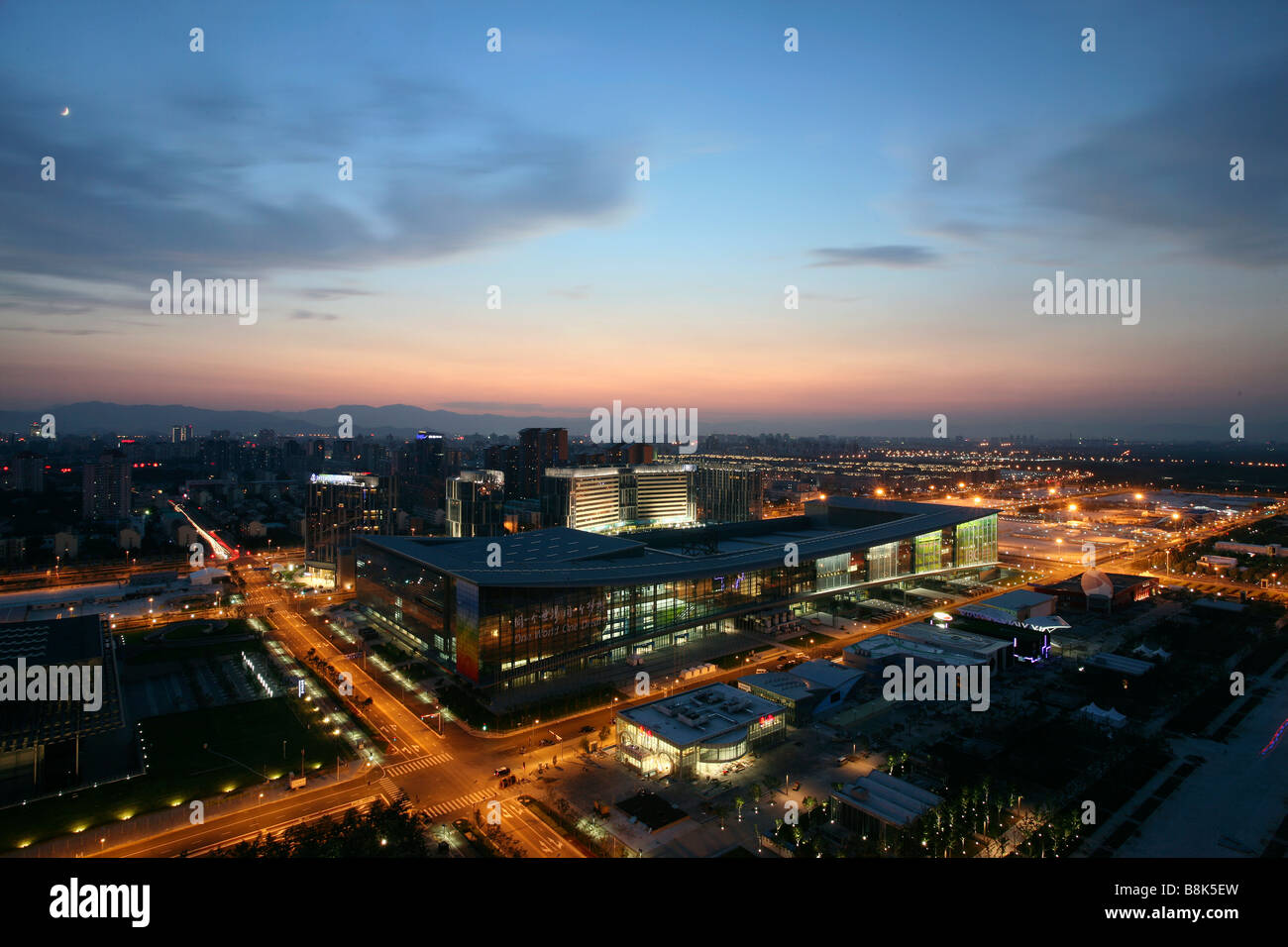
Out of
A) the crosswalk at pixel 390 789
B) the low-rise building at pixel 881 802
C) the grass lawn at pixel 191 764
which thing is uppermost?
the low-rise building at pixel 881 802

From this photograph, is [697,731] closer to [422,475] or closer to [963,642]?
[963,642]

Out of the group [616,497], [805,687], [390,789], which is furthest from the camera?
[616,497]

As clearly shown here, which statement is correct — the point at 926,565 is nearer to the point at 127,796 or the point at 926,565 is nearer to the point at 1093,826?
the point at 1093,826

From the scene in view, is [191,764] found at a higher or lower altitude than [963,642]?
lower

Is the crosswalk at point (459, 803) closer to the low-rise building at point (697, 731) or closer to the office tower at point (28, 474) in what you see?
the low-rise building at point (697, 731)

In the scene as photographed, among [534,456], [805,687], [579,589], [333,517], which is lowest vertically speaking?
[805,687]

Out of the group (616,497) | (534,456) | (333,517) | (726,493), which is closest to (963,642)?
(616,497)

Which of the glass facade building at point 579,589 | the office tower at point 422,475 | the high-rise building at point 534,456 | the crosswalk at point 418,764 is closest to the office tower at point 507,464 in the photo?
the high-rise building at point 534,456
